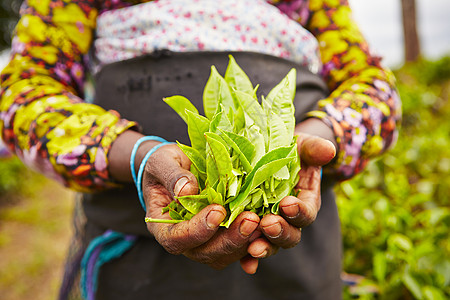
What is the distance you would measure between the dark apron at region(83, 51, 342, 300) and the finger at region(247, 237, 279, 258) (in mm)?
324

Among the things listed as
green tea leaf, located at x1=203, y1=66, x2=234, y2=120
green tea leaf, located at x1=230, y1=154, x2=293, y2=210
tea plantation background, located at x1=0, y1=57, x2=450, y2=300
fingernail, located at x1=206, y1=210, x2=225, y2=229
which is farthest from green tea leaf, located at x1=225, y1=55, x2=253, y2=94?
tea plantation background, located at x1=0, y1=57, x2=450, y2=300

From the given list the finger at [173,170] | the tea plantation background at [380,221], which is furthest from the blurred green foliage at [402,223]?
the finger at [173,170]

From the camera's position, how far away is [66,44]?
1030 mm

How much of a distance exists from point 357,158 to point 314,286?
43cm

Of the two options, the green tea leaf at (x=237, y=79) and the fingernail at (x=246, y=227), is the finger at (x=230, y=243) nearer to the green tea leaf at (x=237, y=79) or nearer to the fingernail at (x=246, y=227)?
the fingernail at (x=246, y=227)

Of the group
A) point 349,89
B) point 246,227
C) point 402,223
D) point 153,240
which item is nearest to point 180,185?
point 246,227

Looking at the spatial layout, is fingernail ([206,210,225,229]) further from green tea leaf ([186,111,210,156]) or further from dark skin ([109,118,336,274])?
green tea leaf ([186,111,210,156])

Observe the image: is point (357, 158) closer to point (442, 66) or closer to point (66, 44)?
point (66, 44)

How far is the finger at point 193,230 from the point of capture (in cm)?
63

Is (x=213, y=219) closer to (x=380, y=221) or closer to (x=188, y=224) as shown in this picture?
(x=188, y=224)

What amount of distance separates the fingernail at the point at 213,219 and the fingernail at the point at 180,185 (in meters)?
0.07

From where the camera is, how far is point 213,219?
2.05ft

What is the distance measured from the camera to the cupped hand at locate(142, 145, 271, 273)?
639 millimetres

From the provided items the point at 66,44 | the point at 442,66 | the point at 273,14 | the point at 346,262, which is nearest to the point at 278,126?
the point at 273,14
